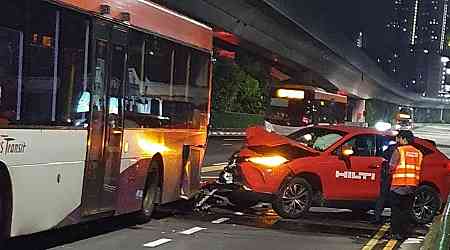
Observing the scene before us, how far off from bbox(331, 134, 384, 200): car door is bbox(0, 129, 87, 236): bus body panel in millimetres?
5899

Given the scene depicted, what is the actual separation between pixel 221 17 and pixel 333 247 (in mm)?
32721

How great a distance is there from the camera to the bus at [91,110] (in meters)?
8.80

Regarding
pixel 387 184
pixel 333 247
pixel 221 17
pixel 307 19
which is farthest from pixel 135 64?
pixel 307 19

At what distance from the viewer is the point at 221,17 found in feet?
143

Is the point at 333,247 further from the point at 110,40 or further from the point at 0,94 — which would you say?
the point at 0,94

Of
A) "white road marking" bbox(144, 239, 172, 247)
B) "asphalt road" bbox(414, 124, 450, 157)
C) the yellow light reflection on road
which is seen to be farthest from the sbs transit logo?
"asphalt road" bbox(414, 124, 450, 157)

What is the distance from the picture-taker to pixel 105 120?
1083 centimetres

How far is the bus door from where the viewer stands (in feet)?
34.4

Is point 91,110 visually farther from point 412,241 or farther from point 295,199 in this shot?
point 412,241

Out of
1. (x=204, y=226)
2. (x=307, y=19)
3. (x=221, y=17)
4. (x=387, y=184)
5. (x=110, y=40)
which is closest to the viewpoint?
(x=110, y=40)

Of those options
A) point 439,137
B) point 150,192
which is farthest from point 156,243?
point 439,137

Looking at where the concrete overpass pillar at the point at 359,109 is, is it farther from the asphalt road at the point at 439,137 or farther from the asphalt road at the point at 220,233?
the asphalt road at the point at 220,233

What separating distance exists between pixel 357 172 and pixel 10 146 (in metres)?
7.76

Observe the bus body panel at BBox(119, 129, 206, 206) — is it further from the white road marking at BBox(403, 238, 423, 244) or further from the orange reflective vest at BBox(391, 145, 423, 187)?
the white road marking at BBox(403, 238, 423, 244)
